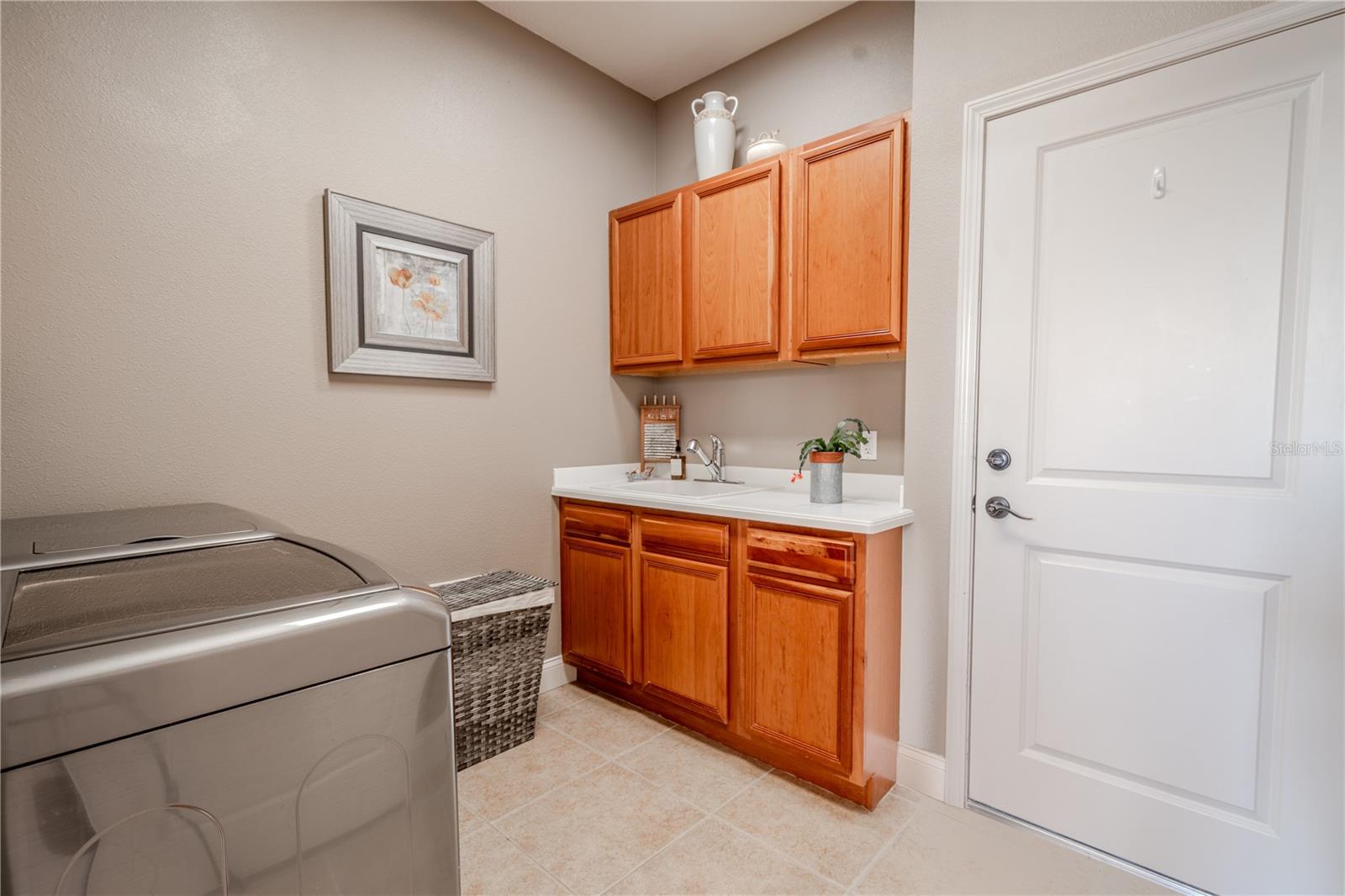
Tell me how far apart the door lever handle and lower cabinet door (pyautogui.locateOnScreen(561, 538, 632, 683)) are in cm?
135

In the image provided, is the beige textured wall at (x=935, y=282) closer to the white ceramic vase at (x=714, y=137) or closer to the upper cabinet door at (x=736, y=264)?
the upper cabinet door at (x=736, y=264)

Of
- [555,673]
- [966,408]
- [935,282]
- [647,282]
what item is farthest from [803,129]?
[555,673]

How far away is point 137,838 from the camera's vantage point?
0.53 m

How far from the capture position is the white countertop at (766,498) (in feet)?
6.34

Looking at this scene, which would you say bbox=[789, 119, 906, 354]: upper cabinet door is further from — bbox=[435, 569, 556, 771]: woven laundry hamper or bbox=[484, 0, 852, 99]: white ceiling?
bbox=[435, 569, 556, 771]: woven laundry hamper

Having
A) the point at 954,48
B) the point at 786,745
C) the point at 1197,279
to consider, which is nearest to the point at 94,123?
the point at 954,48

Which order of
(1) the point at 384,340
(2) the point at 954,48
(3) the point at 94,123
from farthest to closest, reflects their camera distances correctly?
(1) the point at 384,340
(2) the point at 954,48
(3) the point at 94,123

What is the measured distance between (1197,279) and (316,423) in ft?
8.61

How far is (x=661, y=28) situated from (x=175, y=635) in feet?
9.39

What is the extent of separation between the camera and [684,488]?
9.38 ft

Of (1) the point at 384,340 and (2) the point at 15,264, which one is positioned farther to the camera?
(1) the point at 384,340

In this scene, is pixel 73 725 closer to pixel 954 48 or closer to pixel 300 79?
pixel 300 79

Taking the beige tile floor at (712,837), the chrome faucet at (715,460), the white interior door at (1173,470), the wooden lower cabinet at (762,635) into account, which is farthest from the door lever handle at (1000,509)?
the chrome faucet at (715,460)

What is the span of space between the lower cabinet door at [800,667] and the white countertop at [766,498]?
0.23 meters
